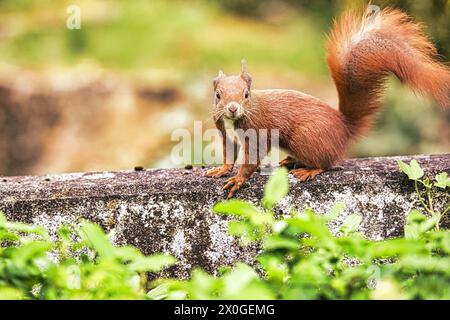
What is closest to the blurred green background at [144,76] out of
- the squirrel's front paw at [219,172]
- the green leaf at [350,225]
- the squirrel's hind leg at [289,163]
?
the squirrel's hind leg at [289,163]

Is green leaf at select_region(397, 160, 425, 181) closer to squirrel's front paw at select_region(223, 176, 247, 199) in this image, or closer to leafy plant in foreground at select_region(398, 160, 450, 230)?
leafy plant in foreground at select_region(398, 160, 450, 230)

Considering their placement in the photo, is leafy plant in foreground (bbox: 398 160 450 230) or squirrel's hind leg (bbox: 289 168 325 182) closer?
leafy plant in foreground (bbox: 398 160 450 230)

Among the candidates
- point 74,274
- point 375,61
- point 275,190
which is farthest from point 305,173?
point 74,274

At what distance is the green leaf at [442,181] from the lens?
7.50 feet

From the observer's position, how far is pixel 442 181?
229cm

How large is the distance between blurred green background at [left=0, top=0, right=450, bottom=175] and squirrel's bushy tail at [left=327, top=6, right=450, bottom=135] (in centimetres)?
185

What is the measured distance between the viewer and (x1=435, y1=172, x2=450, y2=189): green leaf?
229cm

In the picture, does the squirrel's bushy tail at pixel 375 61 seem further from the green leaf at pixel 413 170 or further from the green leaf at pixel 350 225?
the green leaf at pixel 350 225

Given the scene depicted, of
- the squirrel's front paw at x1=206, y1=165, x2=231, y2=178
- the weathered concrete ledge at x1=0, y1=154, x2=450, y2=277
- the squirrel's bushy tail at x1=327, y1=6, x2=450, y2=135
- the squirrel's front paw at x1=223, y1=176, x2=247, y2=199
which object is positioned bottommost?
the weathered concrete ledge at x1=0, y1=154, x2=450, y2=277

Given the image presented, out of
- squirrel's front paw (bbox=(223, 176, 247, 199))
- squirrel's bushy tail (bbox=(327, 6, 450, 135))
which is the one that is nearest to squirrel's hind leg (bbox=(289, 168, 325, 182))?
squirrel's front paw (bbox=(223, 176, 247, 199))

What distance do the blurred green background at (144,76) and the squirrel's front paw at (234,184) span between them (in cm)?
235
